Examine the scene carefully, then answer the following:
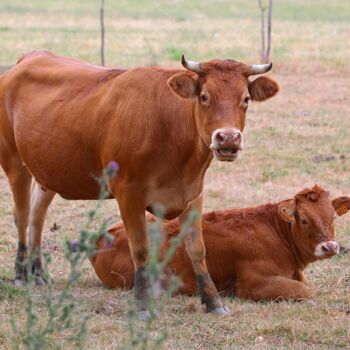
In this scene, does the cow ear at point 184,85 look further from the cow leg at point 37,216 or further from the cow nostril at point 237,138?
the cow leg at point 37,216

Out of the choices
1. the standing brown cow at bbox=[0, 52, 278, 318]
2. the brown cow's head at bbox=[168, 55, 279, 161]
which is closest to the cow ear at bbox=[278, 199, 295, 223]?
the standing brown cow at bbox=[0, 52, 278, 318]

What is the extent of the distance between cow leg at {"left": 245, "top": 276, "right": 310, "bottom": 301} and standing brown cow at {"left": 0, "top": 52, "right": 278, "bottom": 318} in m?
0.39

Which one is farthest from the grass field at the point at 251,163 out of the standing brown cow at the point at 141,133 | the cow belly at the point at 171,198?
the cow belly at the point at 171,198

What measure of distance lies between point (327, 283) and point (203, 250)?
3.84ft

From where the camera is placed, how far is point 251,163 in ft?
40.4

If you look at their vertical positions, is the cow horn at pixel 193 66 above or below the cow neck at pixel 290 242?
above

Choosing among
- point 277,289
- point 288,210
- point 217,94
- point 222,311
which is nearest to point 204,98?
point 217,94

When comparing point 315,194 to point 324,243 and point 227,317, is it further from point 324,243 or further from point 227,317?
point 227,317

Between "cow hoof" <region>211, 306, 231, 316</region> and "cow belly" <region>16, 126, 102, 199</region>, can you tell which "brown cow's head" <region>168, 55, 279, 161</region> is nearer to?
"cow belly" <region>16, 126, 102, 199</region>

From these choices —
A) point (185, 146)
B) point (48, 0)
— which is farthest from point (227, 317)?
point (48, 0)

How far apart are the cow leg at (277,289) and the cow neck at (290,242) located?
0.29m

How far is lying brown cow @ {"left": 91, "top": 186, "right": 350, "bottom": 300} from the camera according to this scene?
7.25m

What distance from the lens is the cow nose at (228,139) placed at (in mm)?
6148

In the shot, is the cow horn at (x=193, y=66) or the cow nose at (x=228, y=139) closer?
the cow nose at (x=228, y=139)
